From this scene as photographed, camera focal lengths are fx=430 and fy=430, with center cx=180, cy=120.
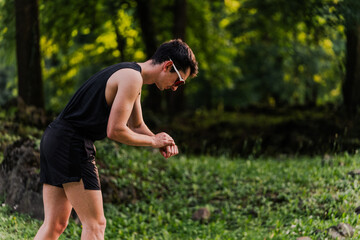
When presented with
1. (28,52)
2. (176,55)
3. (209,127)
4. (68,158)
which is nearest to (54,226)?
(68,158)

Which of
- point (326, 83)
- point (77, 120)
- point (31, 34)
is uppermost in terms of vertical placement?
point (31, 34)

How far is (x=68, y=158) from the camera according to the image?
306cm

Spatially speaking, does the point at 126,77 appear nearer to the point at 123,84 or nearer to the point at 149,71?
the point at 123,84

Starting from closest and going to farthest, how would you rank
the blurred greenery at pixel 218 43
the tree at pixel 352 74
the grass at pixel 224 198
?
the grass at pixel 224 198
the tree at pixel 352 74
the blurred greenery at pixel 218 43

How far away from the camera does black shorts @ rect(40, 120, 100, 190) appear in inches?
120

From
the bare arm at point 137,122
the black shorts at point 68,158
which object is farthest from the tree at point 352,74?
the black shorts at point 68,158

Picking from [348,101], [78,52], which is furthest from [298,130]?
[78,52]

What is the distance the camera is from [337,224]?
455 cm

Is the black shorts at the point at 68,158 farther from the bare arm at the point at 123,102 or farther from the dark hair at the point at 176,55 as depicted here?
the dark hair at the point at 176,55

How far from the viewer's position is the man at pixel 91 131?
9.66ft

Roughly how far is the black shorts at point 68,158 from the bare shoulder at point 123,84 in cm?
38

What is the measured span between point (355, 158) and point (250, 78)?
1380 cm

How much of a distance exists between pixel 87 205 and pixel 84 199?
0.16ft

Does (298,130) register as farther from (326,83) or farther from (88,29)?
(326,83)
